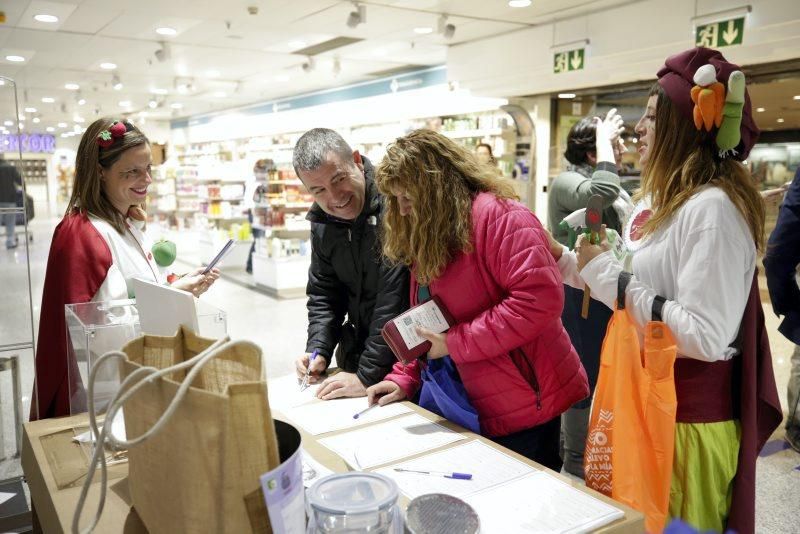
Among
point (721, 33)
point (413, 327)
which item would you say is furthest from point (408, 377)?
point (721, 33)

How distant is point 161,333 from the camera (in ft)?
4.53

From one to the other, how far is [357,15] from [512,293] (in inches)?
207

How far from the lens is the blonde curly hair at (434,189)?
1634mm

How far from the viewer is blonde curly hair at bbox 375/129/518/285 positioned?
1634 mm

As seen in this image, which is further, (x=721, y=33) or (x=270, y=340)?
(x=270, y=340)

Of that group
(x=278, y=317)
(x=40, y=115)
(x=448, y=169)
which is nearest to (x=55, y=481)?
(x=448, y=169)

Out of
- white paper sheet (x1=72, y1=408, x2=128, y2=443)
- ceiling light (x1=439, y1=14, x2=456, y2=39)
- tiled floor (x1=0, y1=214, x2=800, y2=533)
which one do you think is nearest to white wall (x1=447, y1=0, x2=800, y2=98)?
ceiling light (x1=439, y1=14, x2=456, y2=39)

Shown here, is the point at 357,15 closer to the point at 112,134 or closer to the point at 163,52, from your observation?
the point at 163,52

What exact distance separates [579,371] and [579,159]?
1861mm

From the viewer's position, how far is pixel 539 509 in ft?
3.76

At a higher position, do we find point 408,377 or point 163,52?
point 163,52

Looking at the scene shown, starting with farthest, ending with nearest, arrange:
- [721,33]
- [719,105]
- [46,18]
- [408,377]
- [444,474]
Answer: [46,18] < [721,33] < [408,377] < [719,105] < [444,474]

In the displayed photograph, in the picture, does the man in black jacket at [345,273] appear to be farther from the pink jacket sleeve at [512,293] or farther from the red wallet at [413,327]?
the pink jacket sleeve at [512,293]

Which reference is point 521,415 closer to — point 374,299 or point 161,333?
point 374,299
